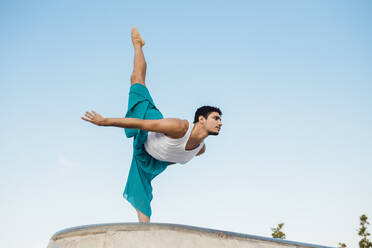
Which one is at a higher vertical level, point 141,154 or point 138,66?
point 138,66

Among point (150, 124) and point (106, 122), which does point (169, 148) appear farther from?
point (106, 122)

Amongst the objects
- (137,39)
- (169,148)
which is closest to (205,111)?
(169,148)

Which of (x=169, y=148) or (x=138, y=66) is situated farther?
(x=138, y=66)

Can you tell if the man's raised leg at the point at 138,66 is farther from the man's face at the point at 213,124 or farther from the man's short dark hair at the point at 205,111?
the man's face at the point at 213,124

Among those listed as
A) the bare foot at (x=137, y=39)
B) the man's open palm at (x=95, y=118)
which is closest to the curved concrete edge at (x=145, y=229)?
the man's open palm at (x=95, y=118)

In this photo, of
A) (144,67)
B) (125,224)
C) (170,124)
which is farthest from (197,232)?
(144,67)

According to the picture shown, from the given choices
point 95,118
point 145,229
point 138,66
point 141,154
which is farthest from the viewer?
point 138,66

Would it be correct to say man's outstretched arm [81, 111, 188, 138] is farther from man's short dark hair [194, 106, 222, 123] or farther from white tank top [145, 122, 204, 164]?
man's short dark hair [194, 106, 222, 123]

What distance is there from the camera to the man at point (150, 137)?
435 cm

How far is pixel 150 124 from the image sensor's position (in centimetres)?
422

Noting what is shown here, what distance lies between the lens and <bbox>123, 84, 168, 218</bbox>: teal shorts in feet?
16.1

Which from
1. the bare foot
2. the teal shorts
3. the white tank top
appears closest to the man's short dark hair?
the white tank top

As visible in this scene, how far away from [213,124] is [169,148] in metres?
0.67

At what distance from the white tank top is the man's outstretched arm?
0.33 ft
